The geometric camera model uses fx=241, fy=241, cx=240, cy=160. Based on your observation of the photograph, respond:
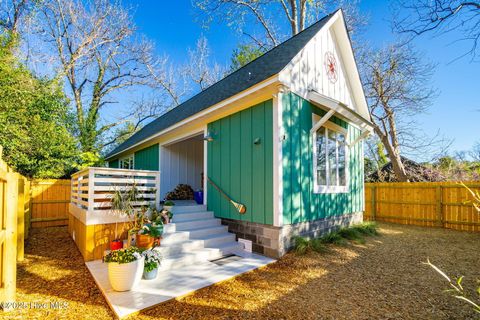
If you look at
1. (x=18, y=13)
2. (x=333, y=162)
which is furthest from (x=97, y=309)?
(x=18, y=13)

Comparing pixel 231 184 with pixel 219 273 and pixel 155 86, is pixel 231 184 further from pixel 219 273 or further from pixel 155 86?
pixel 155 86

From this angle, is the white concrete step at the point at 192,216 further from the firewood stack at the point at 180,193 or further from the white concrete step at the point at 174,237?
the firewood stack at the point at 180,193

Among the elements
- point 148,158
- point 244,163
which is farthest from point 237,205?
point 148,158

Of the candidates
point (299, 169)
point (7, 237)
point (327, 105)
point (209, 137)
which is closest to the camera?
point (7, 237)

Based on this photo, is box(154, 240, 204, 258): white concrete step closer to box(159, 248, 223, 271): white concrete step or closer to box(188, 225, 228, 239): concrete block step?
box(159, 248, 223, 271): white concrete step

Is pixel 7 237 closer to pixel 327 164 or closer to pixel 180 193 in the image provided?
pixel 180 193

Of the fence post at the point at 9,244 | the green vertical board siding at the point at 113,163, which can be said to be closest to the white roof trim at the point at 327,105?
the fence post at the point at 9,244

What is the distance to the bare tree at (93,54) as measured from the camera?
1458 cm

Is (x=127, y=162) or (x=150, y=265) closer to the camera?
(x=150, y=265)

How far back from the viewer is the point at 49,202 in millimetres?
8781

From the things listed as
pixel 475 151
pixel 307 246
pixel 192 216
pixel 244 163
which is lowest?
pixel 307 246

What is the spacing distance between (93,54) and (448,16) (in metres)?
18.3

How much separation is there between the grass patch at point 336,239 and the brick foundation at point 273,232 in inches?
6.7

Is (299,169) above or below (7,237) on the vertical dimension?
above
